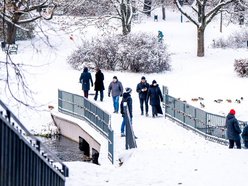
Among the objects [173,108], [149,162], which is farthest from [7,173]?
[173,108]

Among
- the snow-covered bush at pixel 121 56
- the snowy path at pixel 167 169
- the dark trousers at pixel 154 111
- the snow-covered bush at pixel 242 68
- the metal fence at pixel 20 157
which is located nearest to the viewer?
the metal fence at pixel 20 157

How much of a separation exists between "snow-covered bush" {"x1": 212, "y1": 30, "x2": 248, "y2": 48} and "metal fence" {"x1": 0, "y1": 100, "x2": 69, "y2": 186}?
121ft

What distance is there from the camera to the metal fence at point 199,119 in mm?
20672

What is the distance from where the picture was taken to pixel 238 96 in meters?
29.0

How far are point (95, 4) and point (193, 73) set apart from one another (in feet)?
44.2

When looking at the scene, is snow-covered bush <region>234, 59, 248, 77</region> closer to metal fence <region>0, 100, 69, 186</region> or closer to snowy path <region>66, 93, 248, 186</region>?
snowy path <region>66, 93, 248, 186</region>

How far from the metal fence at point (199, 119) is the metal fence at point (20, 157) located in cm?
1102

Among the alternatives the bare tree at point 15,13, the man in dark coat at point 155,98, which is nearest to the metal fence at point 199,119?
the man in dark coat at point 155,98

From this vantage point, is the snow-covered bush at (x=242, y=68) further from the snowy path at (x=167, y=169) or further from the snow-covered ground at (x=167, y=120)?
the snowy path at (x=167, y=169)

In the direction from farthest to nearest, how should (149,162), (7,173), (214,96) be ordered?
(214,96)
(149,162)
(7,173)

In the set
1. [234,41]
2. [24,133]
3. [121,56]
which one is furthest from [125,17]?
[24,133]

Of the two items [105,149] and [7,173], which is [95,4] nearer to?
[105,149]

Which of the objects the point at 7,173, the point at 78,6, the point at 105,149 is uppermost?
the point at 78,6

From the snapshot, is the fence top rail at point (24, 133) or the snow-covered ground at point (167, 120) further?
the snow-covered ground at point (167, 120)
